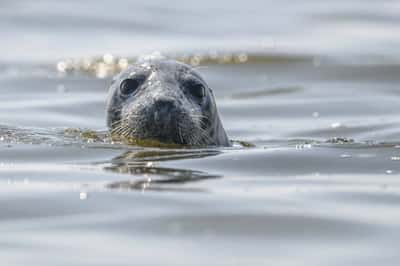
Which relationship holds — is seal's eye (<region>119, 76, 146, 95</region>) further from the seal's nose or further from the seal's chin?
the seal's nose

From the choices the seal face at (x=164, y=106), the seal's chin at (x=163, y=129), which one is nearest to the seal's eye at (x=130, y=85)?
the seal face at (x=164, y=106)

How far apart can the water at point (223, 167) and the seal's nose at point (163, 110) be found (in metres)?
0.22

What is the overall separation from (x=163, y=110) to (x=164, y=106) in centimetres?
3

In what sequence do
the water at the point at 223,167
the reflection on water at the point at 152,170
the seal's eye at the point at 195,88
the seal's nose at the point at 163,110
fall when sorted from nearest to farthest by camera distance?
the water at the point at 223,167, the reflection on water at the point at 152,170, the seal's nose at the point at 163,110, the seal's eye at the point at 195,88

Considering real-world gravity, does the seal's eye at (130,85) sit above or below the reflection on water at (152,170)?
above

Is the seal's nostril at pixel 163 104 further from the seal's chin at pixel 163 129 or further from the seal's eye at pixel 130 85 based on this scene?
the seal's eye at pixel 130 85

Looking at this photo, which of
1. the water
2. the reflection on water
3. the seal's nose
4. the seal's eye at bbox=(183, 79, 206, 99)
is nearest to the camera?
the water

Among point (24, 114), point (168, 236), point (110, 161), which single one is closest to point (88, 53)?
point (24, 114)

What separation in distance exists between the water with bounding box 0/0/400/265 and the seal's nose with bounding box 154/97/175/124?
0.22 m

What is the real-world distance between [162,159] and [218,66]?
805cm

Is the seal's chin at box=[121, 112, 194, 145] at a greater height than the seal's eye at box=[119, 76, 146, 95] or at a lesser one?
lesser

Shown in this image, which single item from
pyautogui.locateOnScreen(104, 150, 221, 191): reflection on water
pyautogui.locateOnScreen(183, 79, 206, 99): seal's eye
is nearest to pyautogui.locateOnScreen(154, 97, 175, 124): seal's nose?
pyautogui.locateOnScreen(104, 150, 221, 191): reflection on water

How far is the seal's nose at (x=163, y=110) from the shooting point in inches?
314

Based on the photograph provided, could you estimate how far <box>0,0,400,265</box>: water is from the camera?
209 inches
